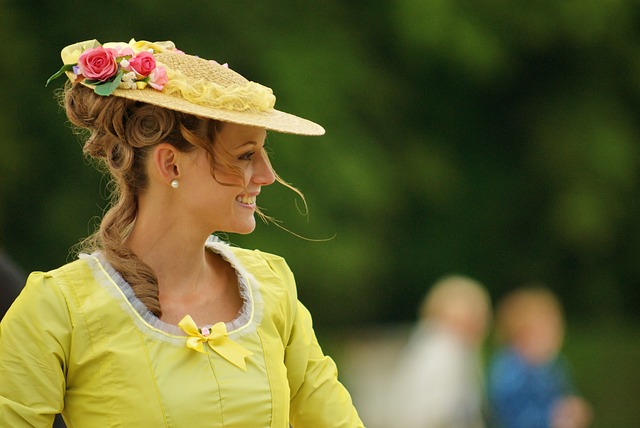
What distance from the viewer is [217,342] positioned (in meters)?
2.43

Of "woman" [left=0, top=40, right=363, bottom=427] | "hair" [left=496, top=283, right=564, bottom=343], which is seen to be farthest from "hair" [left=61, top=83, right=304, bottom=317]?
"hair" [left=496, top=283, right=564, bottom=343]

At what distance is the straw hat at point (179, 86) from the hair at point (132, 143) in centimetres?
3

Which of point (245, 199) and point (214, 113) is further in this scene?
point (245, 199)

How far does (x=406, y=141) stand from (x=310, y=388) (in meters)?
7.27

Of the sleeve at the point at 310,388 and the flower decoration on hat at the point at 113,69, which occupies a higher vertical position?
the flower decoration on hat at the point at 113,69

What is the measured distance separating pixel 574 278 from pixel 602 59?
190 centimetres

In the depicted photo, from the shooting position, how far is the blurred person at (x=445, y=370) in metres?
6.51

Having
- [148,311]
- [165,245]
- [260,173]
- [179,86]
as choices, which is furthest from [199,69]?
[148,311]

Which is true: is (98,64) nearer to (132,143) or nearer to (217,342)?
(132,143)

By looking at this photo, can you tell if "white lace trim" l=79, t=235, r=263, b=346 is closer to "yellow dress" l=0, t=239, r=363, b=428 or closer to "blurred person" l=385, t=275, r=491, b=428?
"yellow dress" l=0, t=239, r=363, b=428

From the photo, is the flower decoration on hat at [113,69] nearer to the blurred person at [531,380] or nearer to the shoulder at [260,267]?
the shoulder at [260,267]

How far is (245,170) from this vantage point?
8.17 feet

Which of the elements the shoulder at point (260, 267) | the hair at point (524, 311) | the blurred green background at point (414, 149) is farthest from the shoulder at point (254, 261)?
the blurred green background at point (414, 149)

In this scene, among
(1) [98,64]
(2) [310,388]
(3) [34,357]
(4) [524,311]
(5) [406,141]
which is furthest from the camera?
(5) [406,141]
